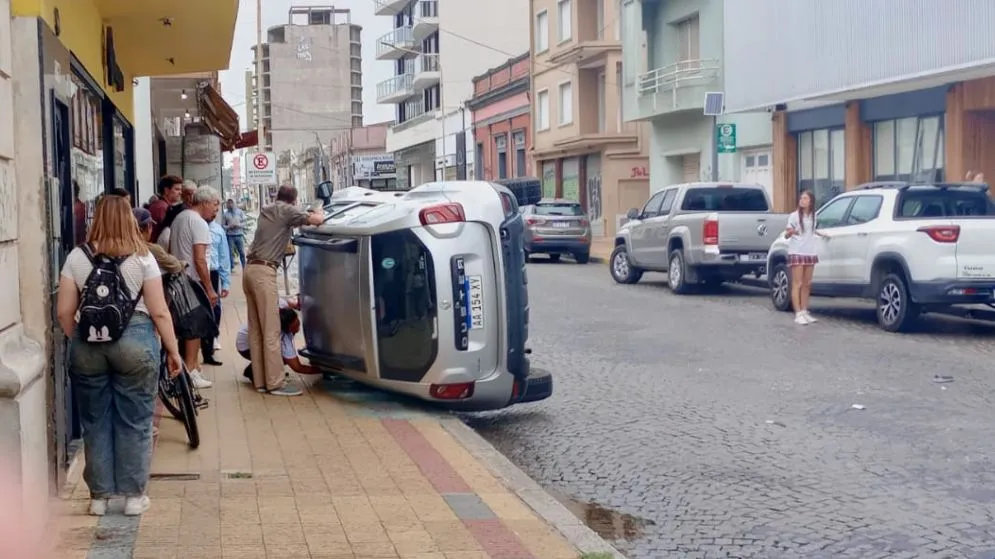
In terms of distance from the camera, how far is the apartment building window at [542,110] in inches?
1765

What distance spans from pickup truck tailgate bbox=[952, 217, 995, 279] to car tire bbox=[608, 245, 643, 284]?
29.7 ft

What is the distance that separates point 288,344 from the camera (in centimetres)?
1036

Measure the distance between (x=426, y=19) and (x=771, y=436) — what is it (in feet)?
196

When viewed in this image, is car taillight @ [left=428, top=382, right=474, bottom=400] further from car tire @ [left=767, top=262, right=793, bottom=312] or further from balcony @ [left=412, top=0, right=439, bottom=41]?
balcony @ [left=412, top=0, right=439, bottom=41]

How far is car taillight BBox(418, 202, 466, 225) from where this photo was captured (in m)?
8.74

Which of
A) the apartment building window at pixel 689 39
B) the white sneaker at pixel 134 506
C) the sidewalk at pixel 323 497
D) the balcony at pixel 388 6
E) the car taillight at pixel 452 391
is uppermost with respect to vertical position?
the balcony at pixel 388 6

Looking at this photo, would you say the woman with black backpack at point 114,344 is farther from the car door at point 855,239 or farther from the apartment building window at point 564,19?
the apartment building window at point 564,19

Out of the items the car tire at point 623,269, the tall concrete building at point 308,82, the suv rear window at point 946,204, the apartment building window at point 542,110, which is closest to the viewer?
the suv rear window at point 946,204

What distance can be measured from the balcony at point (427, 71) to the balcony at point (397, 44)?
1035mm

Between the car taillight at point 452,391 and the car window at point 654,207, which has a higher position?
the car window at point 654,207

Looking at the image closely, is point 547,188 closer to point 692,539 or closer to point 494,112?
point 494,112

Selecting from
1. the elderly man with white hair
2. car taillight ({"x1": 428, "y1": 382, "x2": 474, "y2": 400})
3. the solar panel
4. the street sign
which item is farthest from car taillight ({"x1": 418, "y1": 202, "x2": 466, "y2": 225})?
the street sign

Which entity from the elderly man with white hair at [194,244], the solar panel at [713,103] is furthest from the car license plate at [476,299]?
the solar panel at [713,103]

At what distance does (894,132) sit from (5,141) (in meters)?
21.2
